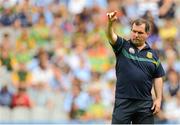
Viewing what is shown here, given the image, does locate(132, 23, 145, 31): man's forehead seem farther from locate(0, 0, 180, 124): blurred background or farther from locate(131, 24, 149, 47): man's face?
locate(0, 0, 180, 124): blurred background

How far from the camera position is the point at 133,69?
7168 millimetres

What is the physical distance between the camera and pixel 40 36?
1412 centimetres

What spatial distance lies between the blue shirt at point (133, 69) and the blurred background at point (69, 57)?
4834 mm

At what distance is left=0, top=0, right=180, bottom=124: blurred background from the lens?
12.7 meters

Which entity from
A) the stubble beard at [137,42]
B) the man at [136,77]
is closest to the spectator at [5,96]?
the man at [136,77]

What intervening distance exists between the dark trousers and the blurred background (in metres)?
4.68

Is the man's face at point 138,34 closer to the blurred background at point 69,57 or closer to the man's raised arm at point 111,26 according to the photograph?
the man's raised arm at point 111,26

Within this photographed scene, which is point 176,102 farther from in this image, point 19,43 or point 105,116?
point 19,43

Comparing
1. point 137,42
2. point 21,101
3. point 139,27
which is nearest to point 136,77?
point 137,42

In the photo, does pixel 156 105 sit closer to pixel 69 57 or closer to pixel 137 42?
pixel 137 42

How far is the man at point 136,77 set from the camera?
715 cm

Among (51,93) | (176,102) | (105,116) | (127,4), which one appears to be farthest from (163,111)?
(127,4)

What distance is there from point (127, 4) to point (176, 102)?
314cm

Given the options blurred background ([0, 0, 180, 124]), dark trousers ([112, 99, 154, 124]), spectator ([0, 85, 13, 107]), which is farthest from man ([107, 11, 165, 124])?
spectator ([0, 85, 13, 107])
